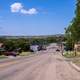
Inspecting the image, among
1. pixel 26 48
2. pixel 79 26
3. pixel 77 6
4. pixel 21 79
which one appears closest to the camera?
pixel 21 79

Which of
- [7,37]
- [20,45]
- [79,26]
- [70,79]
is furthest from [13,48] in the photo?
[70,79]

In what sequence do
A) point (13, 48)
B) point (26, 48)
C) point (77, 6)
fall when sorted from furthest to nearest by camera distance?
point (26, 48) < point (13, 48) < point (77, 6)

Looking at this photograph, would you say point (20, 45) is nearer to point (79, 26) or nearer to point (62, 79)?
point (79, 26)

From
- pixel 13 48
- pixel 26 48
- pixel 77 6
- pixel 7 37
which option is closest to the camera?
pixel 77 6

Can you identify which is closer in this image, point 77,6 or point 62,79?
point 62,79

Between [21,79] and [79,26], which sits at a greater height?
[79,26]

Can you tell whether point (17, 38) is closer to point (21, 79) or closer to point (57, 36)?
point (57, 36)

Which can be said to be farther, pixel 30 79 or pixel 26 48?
pixel 26 48

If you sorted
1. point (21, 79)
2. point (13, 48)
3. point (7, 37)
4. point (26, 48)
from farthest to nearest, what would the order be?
1. point (7, 37)
2. point (26, 48)
3. point (13, 48)
4. point (21, 79)

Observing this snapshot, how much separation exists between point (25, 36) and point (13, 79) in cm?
16598

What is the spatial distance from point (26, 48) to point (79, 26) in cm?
12426

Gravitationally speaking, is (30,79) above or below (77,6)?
below

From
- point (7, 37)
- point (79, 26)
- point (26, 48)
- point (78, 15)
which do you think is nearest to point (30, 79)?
point (78, 15)

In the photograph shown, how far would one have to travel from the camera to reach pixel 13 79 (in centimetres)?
1895
